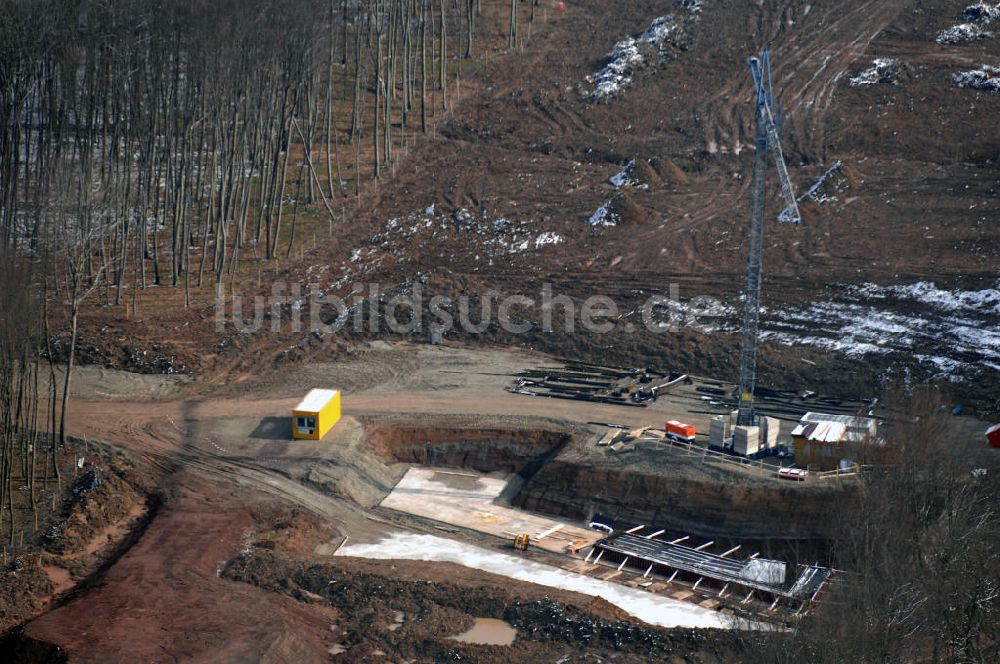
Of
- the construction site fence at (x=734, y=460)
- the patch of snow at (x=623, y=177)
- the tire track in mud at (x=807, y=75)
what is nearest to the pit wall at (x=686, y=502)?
the construction site fence at (x=734, y=460)

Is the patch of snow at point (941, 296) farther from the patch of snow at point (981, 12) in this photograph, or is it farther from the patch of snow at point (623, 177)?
the patch of snow at point (981, 12)

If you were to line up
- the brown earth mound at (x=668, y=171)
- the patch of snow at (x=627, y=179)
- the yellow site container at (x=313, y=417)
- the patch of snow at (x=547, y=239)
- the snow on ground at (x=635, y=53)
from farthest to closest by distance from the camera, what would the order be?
1. the snow on ground at (x=635, y=53)
2. the brown earth mound at (x=668, y=171)
3. the patch of snow at (x=627, y=179)
4. the patch of snow at (x=547, y=239)
5. the yellow site container at (x=313, y=417)

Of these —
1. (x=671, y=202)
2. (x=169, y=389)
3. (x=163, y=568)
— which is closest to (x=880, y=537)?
(x=163, y=568)

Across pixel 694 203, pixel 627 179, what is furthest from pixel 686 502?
pixel 627 179

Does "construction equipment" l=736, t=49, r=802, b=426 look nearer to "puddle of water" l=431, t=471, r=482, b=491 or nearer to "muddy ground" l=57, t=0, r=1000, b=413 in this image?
"muddy ground" l=57, t=0, r=1000, b=413

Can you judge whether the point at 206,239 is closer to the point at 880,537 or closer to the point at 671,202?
the point at 671,202

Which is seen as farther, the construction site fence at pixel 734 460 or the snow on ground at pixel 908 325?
the snow on ground at pixel 908 325

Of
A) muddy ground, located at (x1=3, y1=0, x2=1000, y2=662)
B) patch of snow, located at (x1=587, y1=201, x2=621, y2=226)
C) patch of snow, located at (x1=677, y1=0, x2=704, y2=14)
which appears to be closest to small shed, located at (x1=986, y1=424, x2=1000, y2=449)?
muddy ground, located at (x1=3, y1=0, x2=1000, y2=662)

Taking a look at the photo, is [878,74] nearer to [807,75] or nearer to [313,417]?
[807,75]
